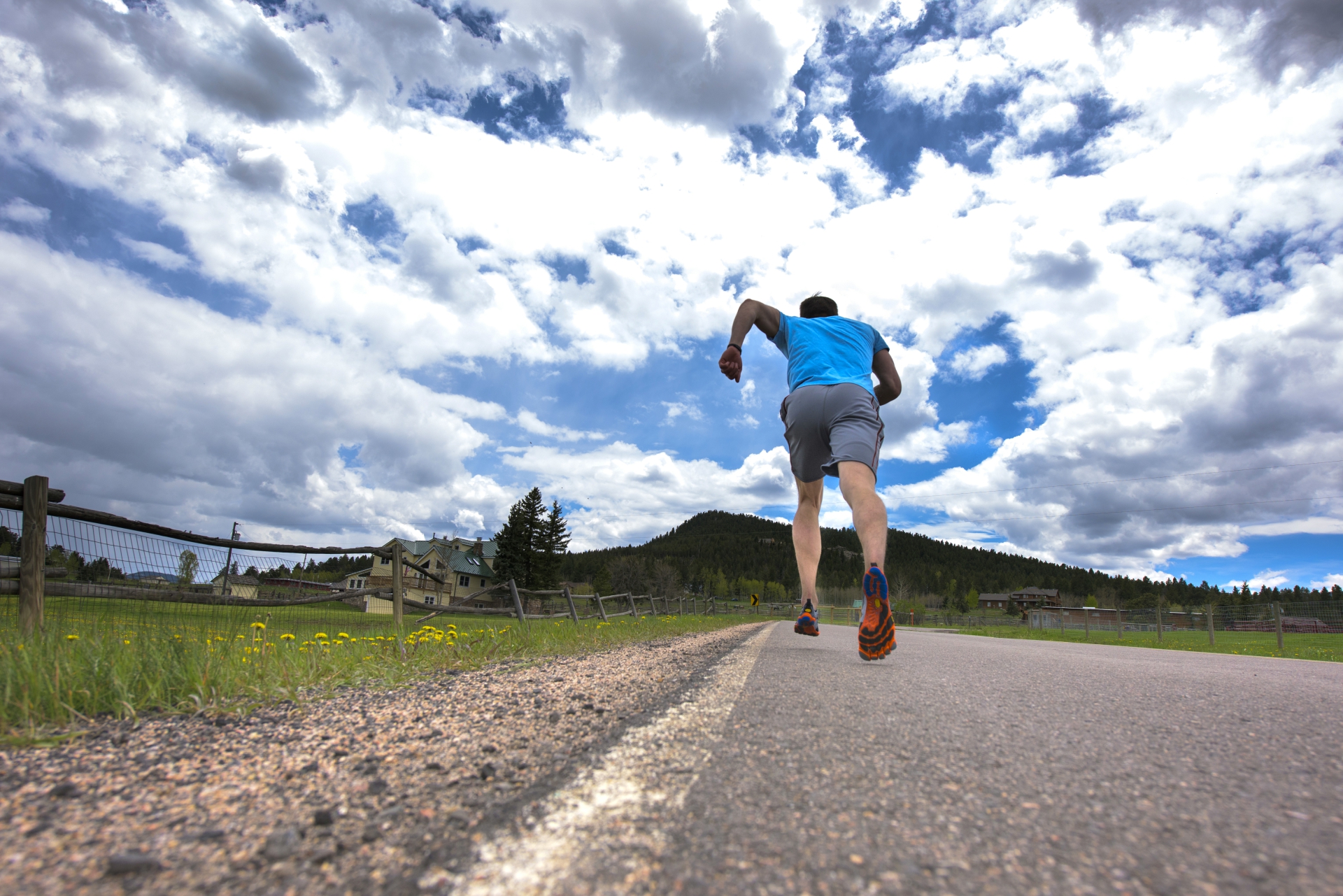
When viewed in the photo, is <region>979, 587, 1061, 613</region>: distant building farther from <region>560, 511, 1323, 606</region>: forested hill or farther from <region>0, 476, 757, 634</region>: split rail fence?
<region>0, 476, 757, 634</region>: split rail fence

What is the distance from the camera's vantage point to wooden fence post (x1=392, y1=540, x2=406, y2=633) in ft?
19.0

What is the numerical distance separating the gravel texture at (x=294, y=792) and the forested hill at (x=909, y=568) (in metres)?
108

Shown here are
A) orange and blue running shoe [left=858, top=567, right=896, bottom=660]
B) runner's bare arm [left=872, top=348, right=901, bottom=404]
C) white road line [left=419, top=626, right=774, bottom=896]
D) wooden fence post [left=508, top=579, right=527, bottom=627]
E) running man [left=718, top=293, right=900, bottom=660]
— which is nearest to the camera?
white road line [left=419, top=626, right=774, bottom=896]

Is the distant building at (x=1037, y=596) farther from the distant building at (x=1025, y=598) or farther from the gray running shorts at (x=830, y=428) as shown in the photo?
the gray running shorts at (x=830, y=428)

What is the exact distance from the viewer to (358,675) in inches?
114

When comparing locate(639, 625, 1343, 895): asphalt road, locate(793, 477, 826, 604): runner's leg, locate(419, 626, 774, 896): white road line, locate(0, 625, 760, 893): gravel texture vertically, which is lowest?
locate(0, 625, 760, 893): gravel texture

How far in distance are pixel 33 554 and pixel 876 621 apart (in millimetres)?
5063

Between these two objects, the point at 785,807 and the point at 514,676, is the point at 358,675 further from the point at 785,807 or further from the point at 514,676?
the point at 785,807

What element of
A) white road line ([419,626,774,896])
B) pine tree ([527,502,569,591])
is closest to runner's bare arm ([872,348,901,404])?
white road line ([419,626,774,896])

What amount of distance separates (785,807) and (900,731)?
687 mm

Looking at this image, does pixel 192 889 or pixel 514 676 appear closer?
pixel 192 889

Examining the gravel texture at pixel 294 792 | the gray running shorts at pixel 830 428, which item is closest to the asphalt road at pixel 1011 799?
the gravel texture at pixel 294 792

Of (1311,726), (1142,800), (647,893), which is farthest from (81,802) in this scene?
(1311,726)

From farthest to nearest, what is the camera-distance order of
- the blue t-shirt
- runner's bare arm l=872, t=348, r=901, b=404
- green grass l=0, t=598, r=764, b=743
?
runner's bare arm l=872, t=348, r=901, b=404 < the blue t-shirt < green grass l=0, t=598, r=764, b=743
